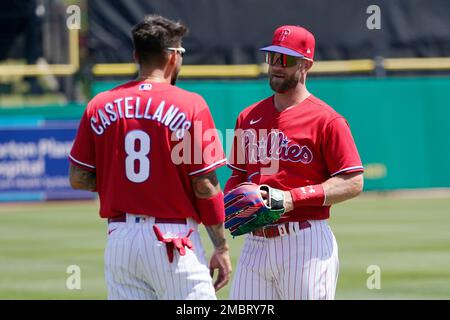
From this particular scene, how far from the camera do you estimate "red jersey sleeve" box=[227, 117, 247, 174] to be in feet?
22.4

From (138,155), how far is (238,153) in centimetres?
137

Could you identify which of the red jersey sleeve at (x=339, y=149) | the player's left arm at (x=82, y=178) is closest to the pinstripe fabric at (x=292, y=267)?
the red jersey sleeve at (x=339, y=149)

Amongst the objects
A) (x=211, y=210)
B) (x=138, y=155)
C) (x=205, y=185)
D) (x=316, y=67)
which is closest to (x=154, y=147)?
(x=138, y=155)

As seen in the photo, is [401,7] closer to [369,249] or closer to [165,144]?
[369,249]

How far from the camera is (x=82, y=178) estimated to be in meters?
5.95

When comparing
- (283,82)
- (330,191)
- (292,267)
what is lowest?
(292,267)

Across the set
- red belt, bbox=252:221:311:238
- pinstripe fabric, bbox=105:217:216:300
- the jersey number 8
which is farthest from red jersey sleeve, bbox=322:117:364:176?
the jersey number 8

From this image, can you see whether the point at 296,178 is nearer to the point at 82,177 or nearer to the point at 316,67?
the point at 82,177

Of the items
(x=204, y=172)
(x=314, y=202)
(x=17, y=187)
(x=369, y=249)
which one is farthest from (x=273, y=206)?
(x=17, y=187)

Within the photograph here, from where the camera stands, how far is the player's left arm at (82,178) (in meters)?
5.94

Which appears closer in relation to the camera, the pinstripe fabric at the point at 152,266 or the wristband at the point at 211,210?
the pinstripe fabric at the point at 152,266

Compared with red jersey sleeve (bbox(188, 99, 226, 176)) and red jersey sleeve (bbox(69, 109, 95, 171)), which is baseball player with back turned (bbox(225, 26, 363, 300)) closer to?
red jersey sleeve (bbox(188, 99, 226, 176))

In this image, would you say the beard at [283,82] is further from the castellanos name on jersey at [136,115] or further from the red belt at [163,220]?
the red belt at [163,220]
